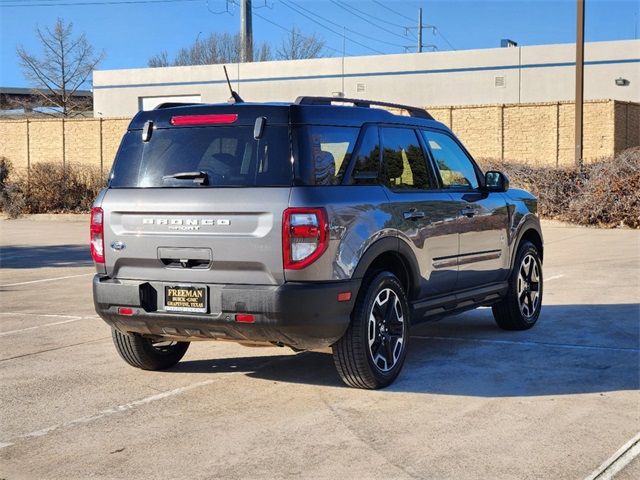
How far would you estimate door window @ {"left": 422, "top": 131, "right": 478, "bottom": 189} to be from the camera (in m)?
7.75

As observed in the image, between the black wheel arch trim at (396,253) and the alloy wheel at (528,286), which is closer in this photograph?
the black wheel arch trim at (396,253)

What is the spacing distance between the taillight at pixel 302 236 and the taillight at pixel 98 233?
1.51 meters

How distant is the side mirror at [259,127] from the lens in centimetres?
613

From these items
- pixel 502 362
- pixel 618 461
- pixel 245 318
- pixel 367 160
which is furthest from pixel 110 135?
pixel 618 461

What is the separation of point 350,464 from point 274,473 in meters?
0.43

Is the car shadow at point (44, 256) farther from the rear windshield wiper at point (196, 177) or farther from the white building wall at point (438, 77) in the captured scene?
the white building wall at point (438, 77)

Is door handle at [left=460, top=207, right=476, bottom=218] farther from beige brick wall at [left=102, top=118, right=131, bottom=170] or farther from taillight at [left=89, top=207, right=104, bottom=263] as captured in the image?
beige brick wall at [left=102, top=118, right=131, bottom=170]

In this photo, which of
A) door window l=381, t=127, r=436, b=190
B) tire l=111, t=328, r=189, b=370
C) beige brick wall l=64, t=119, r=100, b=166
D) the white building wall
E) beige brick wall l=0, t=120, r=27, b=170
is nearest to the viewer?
door window l=381, t=127, r=436, b=190

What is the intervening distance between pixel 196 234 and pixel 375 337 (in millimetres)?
Result: 1487

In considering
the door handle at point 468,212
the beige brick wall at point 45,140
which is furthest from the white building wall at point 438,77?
the door handle at point 468,212

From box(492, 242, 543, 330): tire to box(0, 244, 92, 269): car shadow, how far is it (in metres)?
8.86

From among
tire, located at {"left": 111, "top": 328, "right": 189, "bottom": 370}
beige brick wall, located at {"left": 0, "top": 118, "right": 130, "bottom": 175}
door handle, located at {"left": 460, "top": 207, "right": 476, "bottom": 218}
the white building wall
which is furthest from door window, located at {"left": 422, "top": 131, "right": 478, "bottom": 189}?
the white building wall

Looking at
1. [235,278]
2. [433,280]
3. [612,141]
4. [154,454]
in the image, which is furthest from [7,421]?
[612,141]

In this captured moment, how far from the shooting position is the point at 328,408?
19.9 ft
